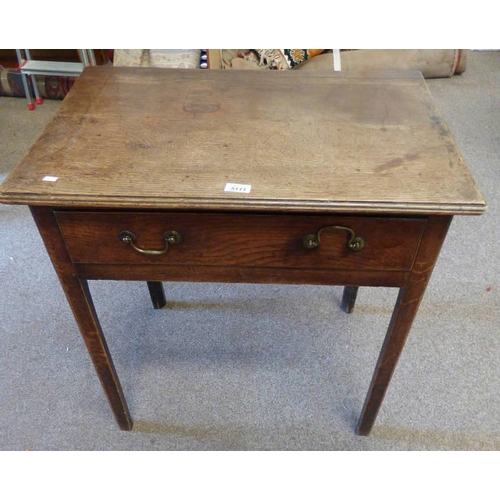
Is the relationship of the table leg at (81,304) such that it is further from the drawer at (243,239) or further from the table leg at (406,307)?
the table leg at (406,307)

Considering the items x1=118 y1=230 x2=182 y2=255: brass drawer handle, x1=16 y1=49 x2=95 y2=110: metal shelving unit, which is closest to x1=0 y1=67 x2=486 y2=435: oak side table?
x1=118 y1=230 x2=182 y2=255: brass drawer handle

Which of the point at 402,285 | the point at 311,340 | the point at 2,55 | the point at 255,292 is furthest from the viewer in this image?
the point at 2,55

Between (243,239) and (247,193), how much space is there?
97 mm

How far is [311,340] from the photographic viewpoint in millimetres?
1505

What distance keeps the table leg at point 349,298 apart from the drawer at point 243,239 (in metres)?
0.65

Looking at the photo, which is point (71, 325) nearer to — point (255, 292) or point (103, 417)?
point (103, 417)

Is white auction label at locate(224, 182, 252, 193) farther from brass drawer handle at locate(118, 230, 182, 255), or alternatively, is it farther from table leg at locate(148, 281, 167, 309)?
table leg at locate(148, 281, 167, 309)

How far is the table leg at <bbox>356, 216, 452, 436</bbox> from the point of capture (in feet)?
2.69

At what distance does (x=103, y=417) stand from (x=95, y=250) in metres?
0.66

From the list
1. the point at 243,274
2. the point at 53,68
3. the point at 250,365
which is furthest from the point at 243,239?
the point at 53,68

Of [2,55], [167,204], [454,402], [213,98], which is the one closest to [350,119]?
[213,98]

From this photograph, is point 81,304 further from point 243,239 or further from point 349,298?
point 349,298

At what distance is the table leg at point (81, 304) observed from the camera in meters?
0.85

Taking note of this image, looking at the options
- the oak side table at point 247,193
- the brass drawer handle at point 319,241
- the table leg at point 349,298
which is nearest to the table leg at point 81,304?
the oak side table at point 247,193
